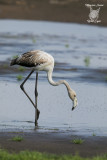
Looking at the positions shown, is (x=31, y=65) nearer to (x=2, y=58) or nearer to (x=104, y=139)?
(x=104, y=139)

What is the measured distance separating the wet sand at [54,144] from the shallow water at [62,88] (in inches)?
22.7

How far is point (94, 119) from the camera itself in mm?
12914

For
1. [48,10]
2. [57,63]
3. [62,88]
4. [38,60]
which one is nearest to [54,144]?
[38,60]

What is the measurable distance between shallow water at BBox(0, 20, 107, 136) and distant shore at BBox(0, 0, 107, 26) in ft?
27.5

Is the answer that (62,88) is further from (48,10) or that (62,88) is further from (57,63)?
(48,10)

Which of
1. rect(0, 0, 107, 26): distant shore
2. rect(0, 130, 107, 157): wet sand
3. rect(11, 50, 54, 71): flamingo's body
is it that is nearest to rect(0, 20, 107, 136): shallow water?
rect(0, 130, 107, 157): wet sand

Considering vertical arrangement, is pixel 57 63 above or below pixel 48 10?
above

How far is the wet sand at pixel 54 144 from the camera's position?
9.64 meters

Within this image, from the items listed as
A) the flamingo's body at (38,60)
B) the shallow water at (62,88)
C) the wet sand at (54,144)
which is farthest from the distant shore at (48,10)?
the wet sand at (54,144)

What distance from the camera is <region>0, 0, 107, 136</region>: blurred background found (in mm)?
12844

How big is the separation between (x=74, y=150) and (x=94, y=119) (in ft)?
10.7

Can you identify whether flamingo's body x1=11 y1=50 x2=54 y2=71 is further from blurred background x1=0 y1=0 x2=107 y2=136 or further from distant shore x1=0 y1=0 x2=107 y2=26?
distant shore x1=0 y1=0 x2=107 y2=26

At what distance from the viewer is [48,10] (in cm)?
4606

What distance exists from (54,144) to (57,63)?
1275 cm
